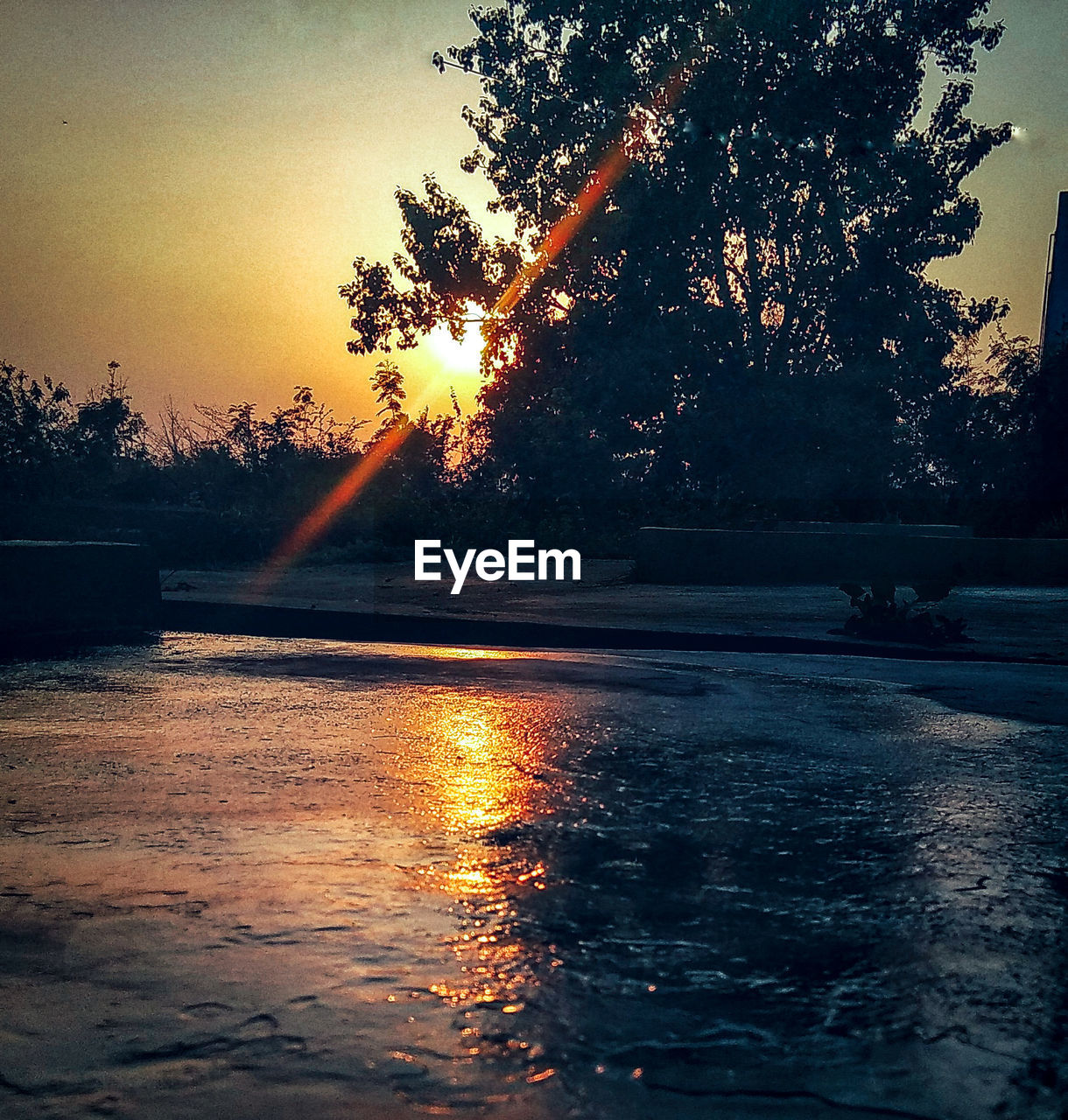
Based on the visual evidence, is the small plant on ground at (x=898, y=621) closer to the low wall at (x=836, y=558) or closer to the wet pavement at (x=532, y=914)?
the wet pavement at (x=532, y=914)

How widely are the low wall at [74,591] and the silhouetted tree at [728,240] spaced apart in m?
20.4

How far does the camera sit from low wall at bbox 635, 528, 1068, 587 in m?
17.3

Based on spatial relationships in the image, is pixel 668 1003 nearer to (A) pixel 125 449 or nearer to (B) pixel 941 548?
(B) pixel 941 548

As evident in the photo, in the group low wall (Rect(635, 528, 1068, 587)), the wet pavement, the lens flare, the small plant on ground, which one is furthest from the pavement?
the lens flare

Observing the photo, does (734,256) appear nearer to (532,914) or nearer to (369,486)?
(369,486)

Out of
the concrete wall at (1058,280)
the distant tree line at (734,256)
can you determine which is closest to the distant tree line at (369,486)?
the distant tree line at (734,256)

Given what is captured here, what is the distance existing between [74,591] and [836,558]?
9.74 metres

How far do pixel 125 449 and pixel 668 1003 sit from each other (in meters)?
28.7

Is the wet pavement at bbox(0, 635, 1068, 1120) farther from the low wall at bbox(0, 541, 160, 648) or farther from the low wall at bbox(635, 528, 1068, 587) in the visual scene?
the low wall at bbox(635, 528, 1068, 587)

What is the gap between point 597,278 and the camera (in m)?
34.2

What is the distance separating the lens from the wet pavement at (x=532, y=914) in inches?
108

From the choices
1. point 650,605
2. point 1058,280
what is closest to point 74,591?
point 650,605

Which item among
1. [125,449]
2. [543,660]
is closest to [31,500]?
[125,449]

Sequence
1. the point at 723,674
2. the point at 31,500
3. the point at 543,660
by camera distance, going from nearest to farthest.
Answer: the point at 723,674 → the point at 543,660 → the point at 31,500
